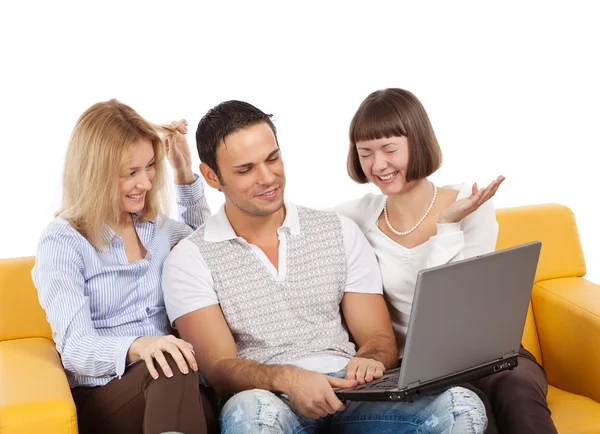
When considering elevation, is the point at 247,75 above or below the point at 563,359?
above

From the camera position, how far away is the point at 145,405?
218 centimetres

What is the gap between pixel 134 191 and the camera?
249 cm

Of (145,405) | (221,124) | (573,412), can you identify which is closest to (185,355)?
(145,405)

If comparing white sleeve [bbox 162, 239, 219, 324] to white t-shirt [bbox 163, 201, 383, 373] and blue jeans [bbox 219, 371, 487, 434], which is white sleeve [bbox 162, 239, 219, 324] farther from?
blue jeans [bbox 219, 371, 487, 434]

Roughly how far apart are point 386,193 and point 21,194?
5.59 feet

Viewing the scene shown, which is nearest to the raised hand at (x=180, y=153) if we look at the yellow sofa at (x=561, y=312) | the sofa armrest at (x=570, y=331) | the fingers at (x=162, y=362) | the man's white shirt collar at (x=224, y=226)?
the man's white shirt collar at (x=224, y=226)

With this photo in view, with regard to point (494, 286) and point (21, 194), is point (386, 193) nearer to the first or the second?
point (494, 286)

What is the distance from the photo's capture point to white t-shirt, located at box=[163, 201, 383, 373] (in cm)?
248

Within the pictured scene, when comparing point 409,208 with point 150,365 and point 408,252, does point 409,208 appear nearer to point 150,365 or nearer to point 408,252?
point 408,252

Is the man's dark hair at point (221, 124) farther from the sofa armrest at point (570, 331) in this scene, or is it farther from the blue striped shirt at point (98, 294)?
the sofa armrest at point (570, 331)

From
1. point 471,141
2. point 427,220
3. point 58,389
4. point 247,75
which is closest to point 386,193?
point 427,220

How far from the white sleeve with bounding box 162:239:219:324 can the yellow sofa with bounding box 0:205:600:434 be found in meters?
0.35

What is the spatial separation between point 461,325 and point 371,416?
1.20ft

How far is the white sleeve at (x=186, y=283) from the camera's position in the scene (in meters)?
2.48
